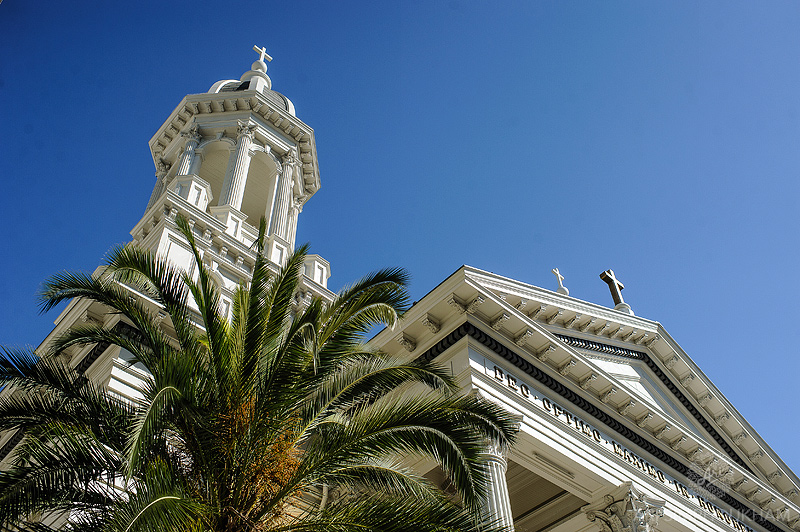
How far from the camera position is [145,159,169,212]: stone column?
2189cm

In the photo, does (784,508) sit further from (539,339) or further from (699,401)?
(539,339)

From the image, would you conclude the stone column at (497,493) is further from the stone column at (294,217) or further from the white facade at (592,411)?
the stone column at (294,217)

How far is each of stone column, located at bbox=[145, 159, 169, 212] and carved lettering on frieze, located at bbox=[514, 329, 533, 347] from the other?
1319 centimetres

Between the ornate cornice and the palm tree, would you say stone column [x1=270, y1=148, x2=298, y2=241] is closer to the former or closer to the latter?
the ornate cornice

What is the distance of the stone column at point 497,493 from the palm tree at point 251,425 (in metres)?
2.19

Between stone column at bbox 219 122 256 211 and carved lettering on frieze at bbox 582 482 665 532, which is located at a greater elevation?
stone column at bbox 219 122 256 211

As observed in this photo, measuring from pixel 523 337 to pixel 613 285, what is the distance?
8.10 meters

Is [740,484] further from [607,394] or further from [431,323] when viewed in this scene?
[431,323]

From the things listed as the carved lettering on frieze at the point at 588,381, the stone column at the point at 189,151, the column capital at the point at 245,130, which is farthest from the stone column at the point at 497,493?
the column capital at the point at 245,130

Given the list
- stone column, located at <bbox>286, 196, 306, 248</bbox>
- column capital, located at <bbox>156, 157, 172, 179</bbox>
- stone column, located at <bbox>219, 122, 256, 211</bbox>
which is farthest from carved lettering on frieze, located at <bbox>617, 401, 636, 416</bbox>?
column capital, located at <bbox>156, 157, 172, 179</bbox>

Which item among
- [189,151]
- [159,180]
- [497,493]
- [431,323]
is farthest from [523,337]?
[159,180]

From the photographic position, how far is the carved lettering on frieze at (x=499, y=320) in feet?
42.1

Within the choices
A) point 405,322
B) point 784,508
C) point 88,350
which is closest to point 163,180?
point 88,350

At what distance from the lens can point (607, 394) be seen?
14484mm
